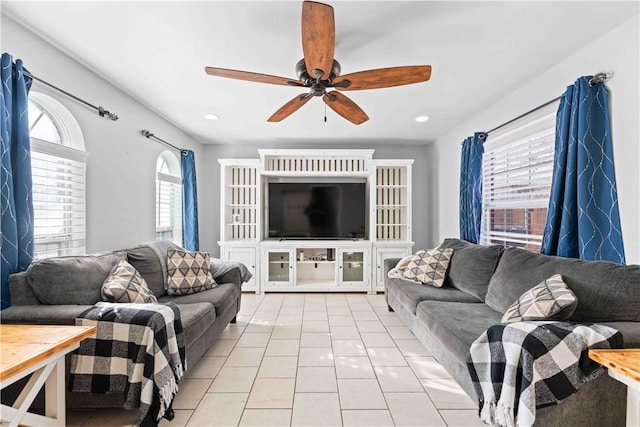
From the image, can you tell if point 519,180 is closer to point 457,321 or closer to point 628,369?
point 457,321

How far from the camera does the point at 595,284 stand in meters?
1.67

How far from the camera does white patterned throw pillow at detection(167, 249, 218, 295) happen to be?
8.82ft

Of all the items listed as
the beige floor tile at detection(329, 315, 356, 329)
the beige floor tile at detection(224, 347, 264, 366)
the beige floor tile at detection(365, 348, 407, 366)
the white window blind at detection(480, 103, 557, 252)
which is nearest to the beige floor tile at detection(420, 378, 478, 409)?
the beige floor tile at detection(365, 348, 407, 366)

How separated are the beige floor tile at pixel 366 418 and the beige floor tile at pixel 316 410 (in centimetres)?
5

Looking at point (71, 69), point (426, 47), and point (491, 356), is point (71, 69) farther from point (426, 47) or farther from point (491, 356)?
point (491, 356)

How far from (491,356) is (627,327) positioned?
71 centimetres

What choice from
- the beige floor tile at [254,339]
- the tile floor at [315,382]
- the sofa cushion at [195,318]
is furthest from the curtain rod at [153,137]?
the beige floor tile at [254,339]

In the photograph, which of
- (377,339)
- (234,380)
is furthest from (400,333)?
(234,380)

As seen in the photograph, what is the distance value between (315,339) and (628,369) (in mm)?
2178

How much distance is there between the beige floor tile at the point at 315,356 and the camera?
236cm

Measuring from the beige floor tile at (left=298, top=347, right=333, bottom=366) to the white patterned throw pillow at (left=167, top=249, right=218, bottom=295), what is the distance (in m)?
1.10

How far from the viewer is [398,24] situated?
6.09ft

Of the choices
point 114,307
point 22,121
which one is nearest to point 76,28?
point 22,121

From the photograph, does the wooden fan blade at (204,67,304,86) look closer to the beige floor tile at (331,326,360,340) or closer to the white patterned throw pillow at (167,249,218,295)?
the white patterned throw pillow at (167,249,218,295)
